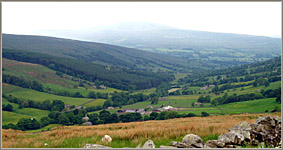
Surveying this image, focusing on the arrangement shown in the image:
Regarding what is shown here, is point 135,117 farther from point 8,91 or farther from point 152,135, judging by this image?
point 8,91

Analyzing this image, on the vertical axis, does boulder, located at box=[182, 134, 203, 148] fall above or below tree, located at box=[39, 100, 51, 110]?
below

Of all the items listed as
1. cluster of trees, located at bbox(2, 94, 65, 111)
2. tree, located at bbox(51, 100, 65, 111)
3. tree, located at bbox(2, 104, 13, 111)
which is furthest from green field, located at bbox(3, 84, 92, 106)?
tree, located at bbox(2, 104, 13, 111)

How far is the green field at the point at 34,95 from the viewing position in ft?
398

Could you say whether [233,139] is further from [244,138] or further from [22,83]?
[22,83]

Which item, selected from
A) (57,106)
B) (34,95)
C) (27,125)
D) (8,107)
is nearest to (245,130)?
(27,125)

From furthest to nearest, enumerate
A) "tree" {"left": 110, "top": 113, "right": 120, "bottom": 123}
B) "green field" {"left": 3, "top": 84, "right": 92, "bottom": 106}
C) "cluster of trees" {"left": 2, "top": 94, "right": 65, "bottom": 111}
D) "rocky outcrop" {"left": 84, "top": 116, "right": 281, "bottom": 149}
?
"green field" {"left": 3, "top": 84, "right": 92, "bottom": 106} → "cluster of trees" {"left": 2, "top": 94, "right": 65, "bottom": 111} → "tree" {"left": 110, "top": 113, "right": 120, "bottom": 123} → "rocky outcrop" {"left": 84, "top": 116, "right": 281, "bottom": 149}

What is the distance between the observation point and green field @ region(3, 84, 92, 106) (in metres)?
121

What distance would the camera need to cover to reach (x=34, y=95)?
417ft

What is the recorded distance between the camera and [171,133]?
509 inches

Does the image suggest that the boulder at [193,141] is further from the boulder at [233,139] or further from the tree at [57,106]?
the tree at [57,106]

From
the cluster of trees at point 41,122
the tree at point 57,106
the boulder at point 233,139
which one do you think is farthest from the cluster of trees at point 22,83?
the boulder at point 233,139

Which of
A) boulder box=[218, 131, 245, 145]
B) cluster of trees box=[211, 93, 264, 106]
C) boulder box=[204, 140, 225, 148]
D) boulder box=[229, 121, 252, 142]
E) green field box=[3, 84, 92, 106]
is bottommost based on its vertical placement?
boulder box=[204, 140, 225, 148]

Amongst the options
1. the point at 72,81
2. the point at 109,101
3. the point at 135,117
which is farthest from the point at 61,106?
the point at 72,81

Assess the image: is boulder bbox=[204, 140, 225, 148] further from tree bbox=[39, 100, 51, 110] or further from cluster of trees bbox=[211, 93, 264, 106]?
tree bbox=[39, 100, 51, 110]
